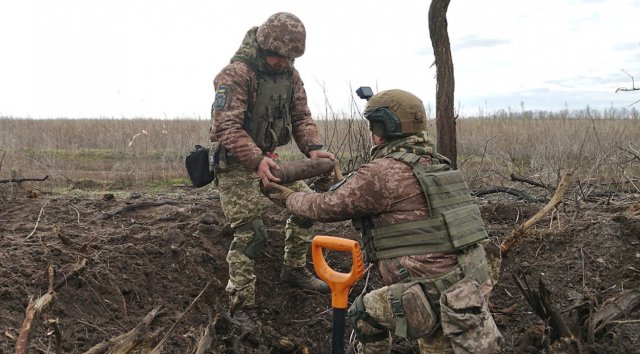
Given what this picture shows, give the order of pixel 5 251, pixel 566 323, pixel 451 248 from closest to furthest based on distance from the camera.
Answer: pixel 451 248, pixel 566 323, pixel 5 251

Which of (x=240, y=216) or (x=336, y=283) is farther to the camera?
(x=240, y=216)

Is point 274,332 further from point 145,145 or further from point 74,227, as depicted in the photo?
point 145,145

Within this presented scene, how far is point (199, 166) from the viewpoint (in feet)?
14.6

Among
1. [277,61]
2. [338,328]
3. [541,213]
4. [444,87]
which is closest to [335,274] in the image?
[338,328]

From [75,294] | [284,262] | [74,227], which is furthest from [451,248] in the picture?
[74,227]

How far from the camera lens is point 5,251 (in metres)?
4.63

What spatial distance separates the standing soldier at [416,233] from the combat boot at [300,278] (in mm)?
1620

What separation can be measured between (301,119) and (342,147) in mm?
3539

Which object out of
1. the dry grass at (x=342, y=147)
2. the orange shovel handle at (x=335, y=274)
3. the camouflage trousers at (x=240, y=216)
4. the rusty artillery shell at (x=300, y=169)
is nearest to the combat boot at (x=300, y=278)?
the camouflage trousers at (x=240, y=216)

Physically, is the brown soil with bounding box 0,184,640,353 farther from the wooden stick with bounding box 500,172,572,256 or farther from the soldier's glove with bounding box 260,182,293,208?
the soldier's glove with bounding box 260,182,293,208

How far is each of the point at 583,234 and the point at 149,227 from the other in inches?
145

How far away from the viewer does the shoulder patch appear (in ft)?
13.6

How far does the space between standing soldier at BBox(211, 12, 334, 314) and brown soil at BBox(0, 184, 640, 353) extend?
419 millimetres

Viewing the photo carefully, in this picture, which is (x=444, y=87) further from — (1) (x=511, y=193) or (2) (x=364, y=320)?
(2) (x=364, y=320)
